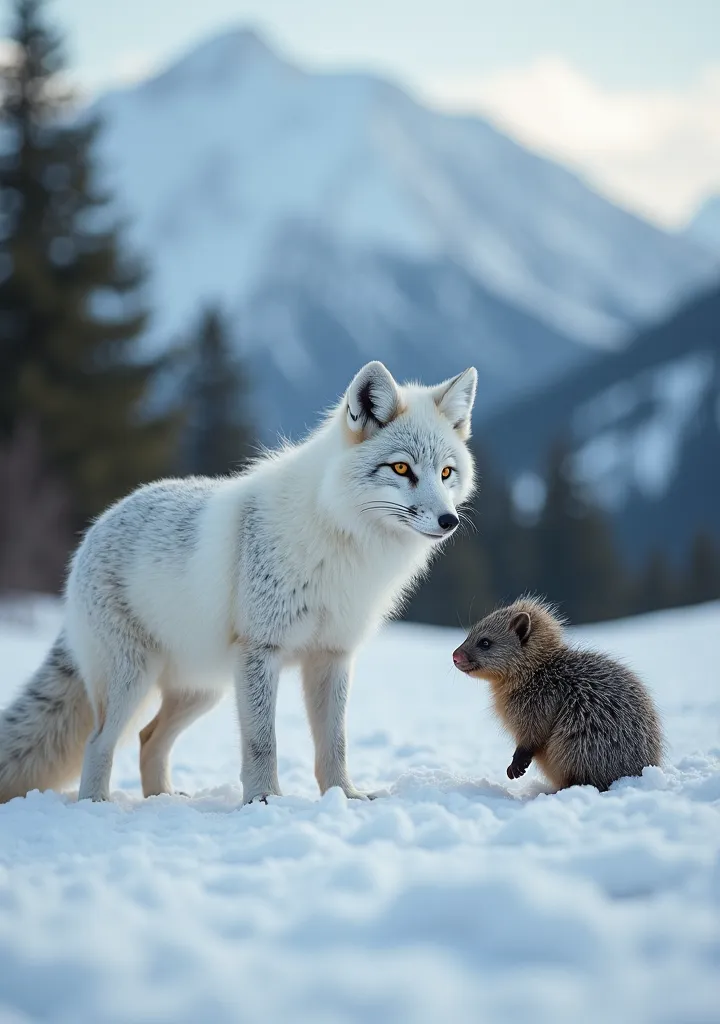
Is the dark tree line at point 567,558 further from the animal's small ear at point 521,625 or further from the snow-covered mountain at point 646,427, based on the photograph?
the animal's small ear at point 521,625

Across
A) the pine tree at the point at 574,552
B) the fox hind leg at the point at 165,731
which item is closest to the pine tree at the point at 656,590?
the pine tree at the point at 574,552

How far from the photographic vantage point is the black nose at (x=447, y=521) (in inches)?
179

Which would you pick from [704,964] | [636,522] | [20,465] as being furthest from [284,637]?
[636,522]

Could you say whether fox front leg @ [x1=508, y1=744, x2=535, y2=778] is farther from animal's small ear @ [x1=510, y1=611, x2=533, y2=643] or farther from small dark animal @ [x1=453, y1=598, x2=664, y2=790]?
animal's small ear @ [x1=510, y1=611, x2=533, y2=643]

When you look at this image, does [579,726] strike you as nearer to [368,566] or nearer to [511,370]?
[368,566]

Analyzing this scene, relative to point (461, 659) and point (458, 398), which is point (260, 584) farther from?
point (458, 398)

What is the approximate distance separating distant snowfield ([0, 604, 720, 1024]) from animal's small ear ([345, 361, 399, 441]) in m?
1.94

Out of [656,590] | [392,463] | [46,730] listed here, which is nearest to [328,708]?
[392,463]

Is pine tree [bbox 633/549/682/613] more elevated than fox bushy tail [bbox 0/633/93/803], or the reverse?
fox bushy tail [bbox 0/633/93/803]

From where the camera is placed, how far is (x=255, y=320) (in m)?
169

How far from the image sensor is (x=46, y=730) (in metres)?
5.32

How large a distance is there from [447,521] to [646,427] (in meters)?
107

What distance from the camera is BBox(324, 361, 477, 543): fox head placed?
4699 mm

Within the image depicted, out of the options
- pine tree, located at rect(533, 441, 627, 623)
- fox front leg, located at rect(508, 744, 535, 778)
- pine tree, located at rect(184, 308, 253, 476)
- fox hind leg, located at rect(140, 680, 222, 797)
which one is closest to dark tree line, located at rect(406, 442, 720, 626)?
pine tree, located at rect(533, 441, 627, 623)
